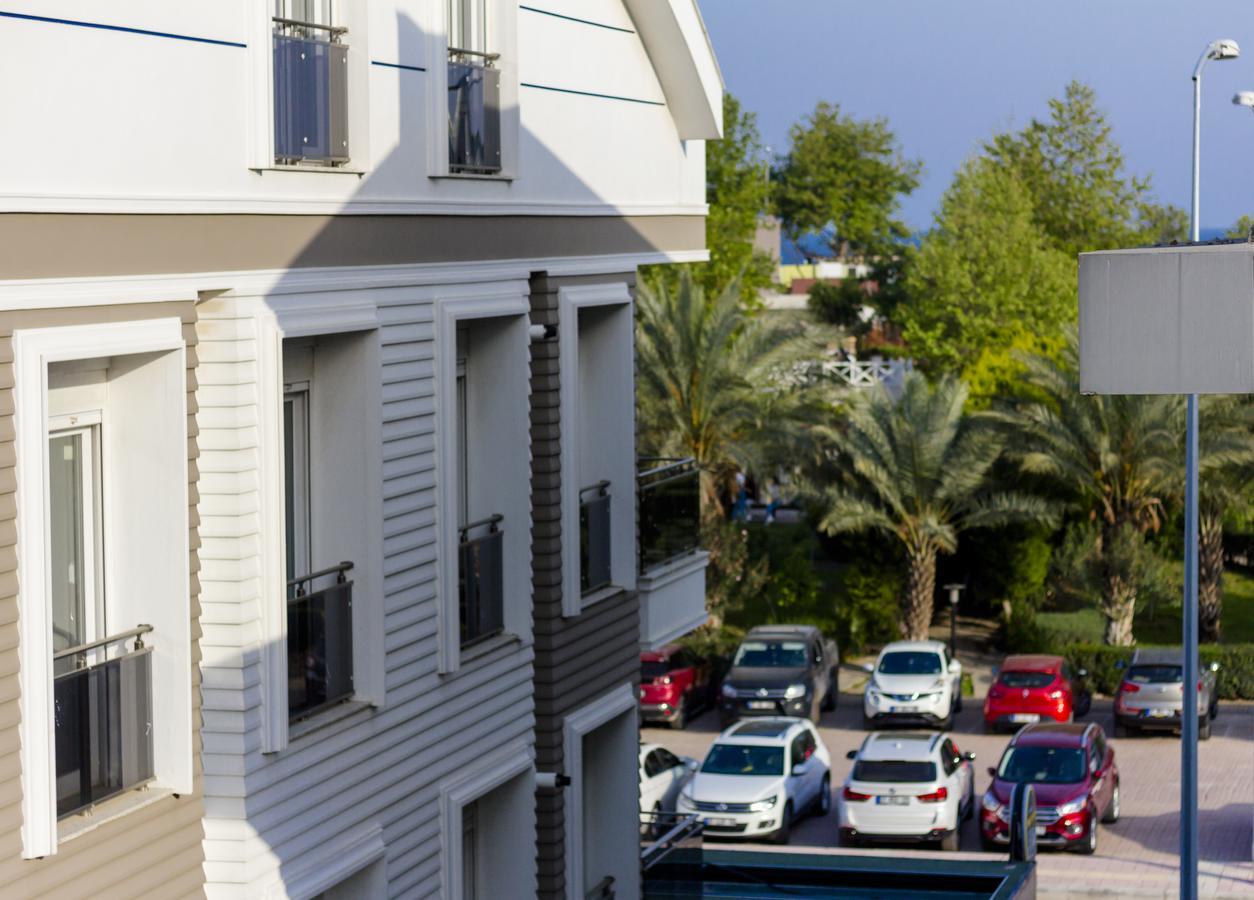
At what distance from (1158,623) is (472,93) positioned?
33.4m

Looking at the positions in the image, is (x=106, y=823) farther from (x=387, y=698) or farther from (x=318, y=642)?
(x=387, y=698)

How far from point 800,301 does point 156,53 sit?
3017 inches

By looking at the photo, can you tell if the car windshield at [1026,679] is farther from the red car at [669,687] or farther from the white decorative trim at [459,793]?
the white decorative trim at [459,793]

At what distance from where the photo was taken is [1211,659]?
35312 millimetres

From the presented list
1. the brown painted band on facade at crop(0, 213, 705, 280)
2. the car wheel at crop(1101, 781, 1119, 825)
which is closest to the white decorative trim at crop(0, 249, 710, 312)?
the brown painted band on facade at crop(0, 213, 705, 280)

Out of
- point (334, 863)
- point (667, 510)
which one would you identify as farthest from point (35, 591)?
point (667, 510)

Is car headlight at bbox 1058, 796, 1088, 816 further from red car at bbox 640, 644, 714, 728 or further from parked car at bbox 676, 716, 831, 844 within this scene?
red car at bbox 640, 644, 714, 728

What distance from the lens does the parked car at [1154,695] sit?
31969 mm

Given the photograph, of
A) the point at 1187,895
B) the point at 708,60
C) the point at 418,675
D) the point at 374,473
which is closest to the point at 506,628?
the point at 418,675

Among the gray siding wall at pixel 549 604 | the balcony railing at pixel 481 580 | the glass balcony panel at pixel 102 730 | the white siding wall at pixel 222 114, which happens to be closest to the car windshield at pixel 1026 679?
the gray siding wall at pixel 549 604

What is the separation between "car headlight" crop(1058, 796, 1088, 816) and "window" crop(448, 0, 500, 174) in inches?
676

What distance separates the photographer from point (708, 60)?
1326 cm

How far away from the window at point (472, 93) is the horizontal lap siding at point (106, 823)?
2857 mm

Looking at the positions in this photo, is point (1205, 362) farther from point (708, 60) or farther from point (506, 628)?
point (708, 60)
